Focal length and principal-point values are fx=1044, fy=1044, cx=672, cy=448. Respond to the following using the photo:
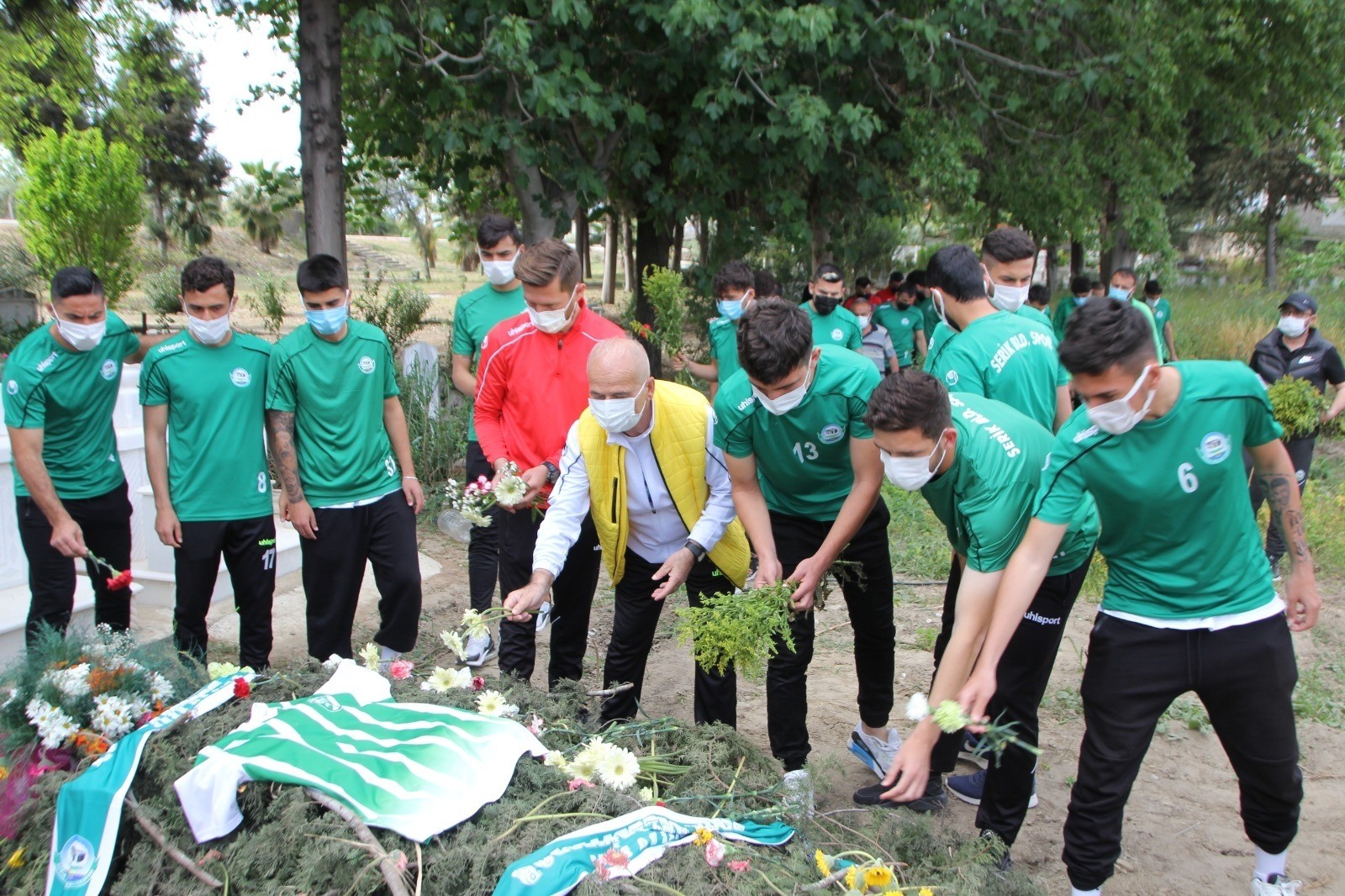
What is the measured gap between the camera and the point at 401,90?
10766 millimetres

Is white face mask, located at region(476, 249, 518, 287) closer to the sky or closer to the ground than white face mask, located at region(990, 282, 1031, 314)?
closer to the sky

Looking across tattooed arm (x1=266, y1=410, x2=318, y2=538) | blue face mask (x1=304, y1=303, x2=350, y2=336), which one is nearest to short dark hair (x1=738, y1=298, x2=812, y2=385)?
blue face mask (x1=304, y1=303, x2=350, y2=336)

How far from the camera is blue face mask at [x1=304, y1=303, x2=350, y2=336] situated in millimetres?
4633

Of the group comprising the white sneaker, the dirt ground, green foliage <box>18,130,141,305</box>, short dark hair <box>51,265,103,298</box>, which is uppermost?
green foliage <box>18,130,141,305</box>

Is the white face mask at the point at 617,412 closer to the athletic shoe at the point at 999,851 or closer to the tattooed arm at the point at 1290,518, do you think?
the athletic shoe at the point at 999,851

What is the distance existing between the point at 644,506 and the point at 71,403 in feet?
8.76

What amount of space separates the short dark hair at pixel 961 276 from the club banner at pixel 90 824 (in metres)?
3.20

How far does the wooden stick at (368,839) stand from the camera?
2.33 meters

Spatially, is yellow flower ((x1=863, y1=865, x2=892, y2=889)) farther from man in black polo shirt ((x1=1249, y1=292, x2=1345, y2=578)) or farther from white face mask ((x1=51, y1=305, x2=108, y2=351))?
man in black polo shirt ((x1=1249, y1=292, x2=1345, y2=578))

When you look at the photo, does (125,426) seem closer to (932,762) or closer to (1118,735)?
(932,762)

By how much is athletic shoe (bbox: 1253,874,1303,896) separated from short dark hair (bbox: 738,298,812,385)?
2.17 m

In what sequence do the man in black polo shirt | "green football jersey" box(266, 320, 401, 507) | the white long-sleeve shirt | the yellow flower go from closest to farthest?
the yellow flower < the white long-sleeve shirt < "green football jersey" box(266, 320, 401, 507) < the man in black polo shirt

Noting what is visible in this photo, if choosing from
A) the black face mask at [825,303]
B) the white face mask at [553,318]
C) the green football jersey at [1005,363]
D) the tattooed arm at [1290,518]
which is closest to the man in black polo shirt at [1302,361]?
the black face mask at [825,303]

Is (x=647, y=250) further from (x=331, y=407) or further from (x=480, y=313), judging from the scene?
(x=331, y=407)
